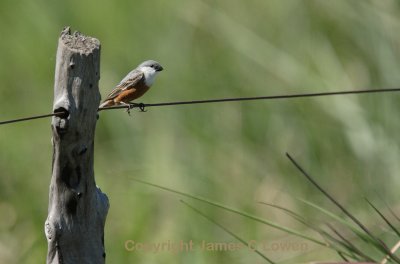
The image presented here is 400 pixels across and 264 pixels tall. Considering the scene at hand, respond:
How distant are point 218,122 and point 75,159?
7374 mm

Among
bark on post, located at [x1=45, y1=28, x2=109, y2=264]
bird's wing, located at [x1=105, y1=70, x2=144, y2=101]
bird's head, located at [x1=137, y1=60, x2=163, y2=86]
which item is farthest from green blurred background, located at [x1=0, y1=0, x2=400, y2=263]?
bark on post, located at [x1=45, y1=28, x2=109, y2=264]

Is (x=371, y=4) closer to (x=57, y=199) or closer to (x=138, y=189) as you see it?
(x=138, y=189)

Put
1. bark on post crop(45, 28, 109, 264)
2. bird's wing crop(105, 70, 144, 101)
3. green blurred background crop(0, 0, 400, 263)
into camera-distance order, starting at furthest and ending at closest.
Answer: green blurred background crop(0, 0, 400, 263) → bird's wing crop(105, 70, 144, 101) → bark on post crop(45, 28, 109, 264)

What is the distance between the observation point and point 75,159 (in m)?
4.14

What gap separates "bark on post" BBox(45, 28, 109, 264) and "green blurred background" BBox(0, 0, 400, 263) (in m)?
4.54

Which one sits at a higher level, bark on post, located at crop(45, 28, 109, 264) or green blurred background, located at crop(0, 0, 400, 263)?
green blurred background, located at crop(0, 0, 400, 263)

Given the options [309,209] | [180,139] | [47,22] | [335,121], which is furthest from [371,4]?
[47,22]

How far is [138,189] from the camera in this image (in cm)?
1125

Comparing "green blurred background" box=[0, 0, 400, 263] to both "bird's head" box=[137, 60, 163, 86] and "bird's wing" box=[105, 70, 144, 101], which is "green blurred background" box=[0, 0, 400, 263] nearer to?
"bird's head" box=[137, 60, 163, 86]

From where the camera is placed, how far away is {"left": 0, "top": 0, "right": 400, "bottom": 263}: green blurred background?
9555mm

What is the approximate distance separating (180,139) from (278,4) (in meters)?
1.87

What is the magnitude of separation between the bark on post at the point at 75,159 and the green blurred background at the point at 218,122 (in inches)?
179

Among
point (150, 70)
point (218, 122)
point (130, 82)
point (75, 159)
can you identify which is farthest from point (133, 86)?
point (218, 122)

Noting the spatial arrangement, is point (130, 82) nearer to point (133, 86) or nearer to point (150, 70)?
point (133, 86)
